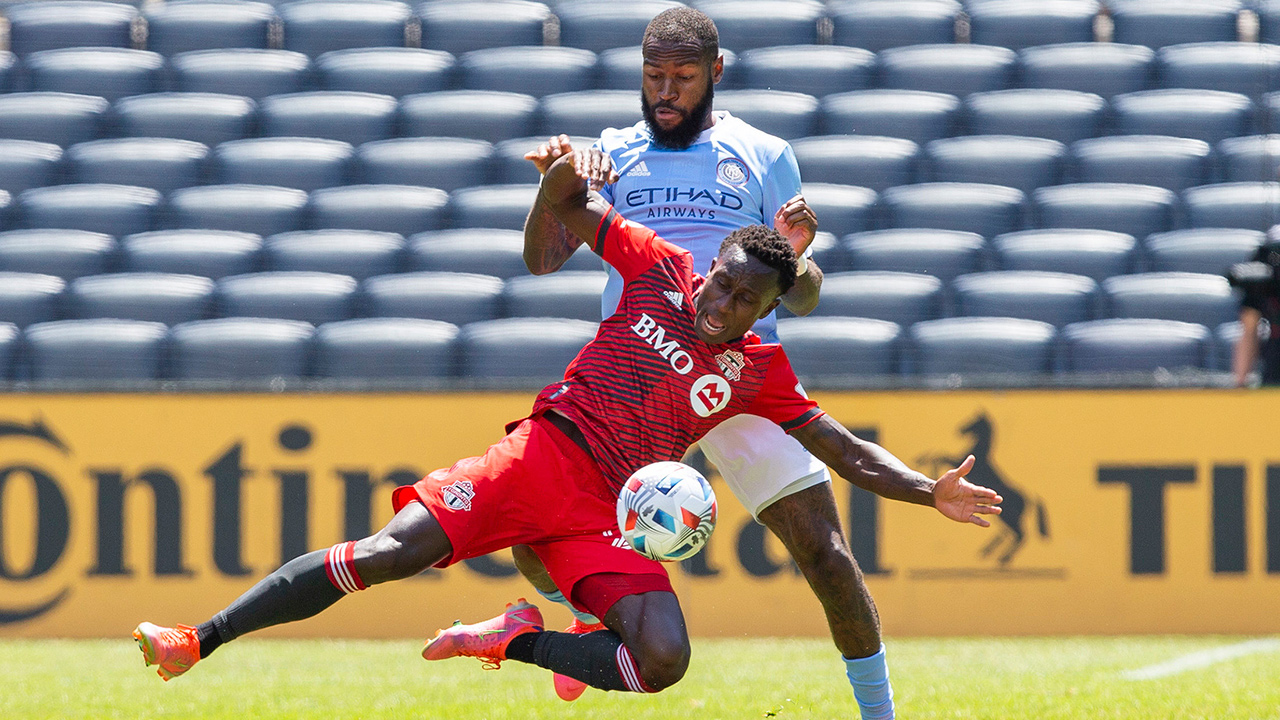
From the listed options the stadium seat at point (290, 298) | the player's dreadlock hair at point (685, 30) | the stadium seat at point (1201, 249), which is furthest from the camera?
the stadium seat at point (1201, 249)

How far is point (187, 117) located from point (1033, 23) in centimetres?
679

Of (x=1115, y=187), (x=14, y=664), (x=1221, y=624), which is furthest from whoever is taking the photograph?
(x=1115, y=187)

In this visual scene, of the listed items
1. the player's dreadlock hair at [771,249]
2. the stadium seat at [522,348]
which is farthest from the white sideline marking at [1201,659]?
the stadium seat at [522,348]

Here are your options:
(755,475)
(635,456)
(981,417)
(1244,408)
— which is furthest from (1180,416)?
(635,456)

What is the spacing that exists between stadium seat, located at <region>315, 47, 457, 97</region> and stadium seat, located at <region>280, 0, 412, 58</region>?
22 centimetres

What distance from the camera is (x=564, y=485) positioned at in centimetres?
423

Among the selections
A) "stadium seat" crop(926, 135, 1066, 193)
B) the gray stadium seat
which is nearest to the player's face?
"stadium seat" crop(926, 135, 1066, 193)

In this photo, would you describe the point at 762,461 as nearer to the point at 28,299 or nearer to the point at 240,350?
the point at 240,350

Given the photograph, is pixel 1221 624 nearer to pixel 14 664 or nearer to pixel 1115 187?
pixel 1115 187

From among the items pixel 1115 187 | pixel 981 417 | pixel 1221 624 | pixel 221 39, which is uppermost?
pixel 221 39

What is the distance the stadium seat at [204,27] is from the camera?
445 inches

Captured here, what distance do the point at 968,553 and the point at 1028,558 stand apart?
329mm

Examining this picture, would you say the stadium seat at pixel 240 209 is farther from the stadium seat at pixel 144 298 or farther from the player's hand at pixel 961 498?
the player's hand at pixel 961 498

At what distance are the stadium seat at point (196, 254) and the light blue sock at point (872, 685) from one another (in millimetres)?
6154
